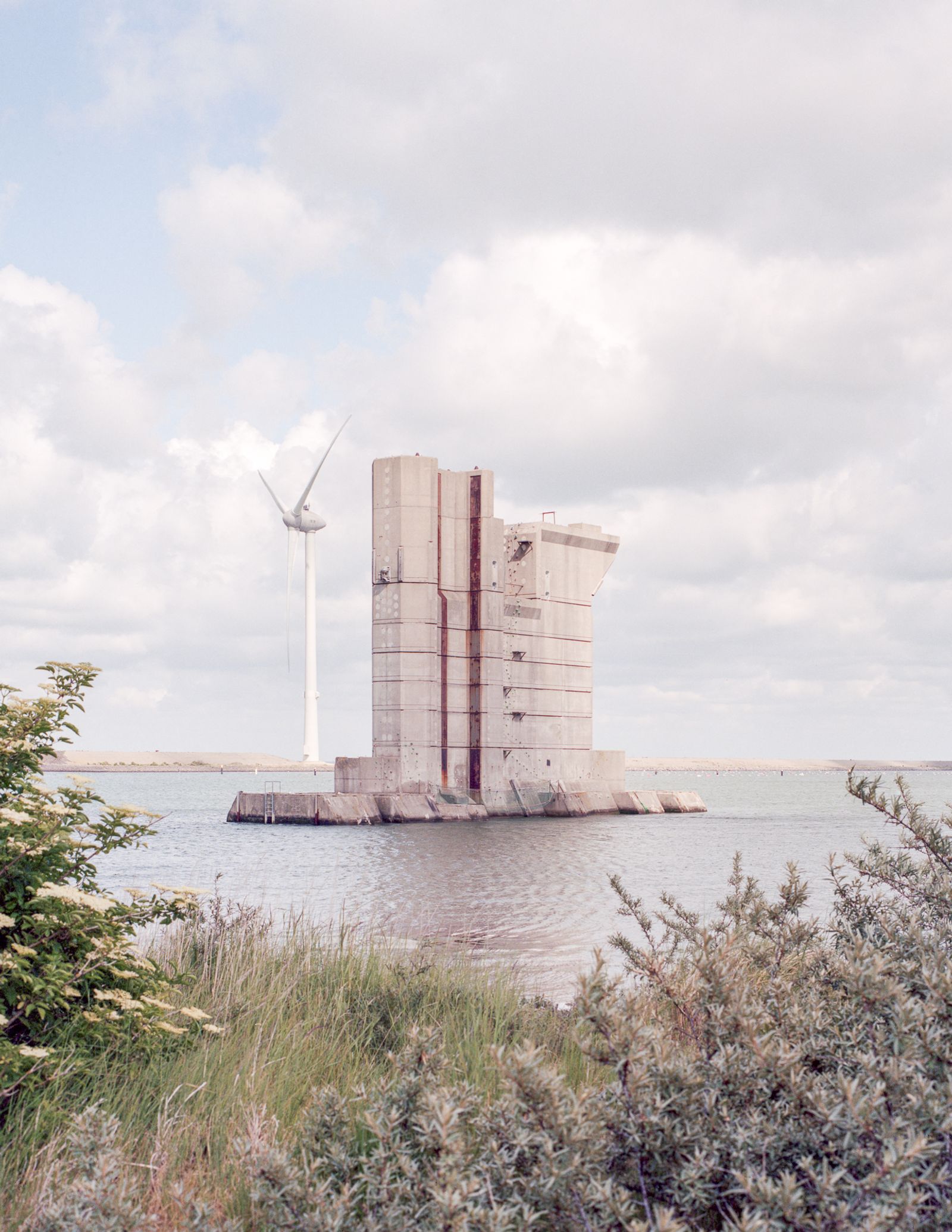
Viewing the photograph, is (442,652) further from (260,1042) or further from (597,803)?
(260,1042)

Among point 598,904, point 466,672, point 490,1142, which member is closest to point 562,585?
point 466,672

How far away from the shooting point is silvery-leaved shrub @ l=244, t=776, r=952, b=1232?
9.90 ft

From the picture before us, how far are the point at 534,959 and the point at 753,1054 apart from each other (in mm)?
15652

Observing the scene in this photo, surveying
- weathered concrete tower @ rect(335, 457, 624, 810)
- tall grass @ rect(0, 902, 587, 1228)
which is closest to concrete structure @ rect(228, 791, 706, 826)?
weathered concrete tower @ rect(335, 457, 624, 810)

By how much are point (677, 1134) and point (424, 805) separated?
56138mm

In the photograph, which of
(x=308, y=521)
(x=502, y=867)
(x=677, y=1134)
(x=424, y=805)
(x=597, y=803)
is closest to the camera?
(x=677, y=1134)

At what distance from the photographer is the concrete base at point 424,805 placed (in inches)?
2296

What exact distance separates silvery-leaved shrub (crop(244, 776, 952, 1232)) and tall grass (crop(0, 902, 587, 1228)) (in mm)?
343

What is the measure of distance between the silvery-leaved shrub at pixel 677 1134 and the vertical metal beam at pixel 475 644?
192 feet

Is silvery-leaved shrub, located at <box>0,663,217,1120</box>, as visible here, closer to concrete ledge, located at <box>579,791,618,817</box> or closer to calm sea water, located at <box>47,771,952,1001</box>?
calm sea water, located at <box>47,771,952,1001</box>

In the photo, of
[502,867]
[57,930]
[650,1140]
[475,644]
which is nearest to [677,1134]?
[650,1140]

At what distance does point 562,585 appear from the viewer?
70.2 m

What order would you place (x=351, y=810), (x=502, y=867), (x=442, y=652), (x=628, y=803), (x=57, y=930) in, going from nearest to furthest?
(x=57, y=930)
(x=502, y=867)
(x=351, y=810)
(x=442, y=652)
(x=628, y=803)

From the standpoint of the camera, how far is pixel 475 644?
62.9 meters
